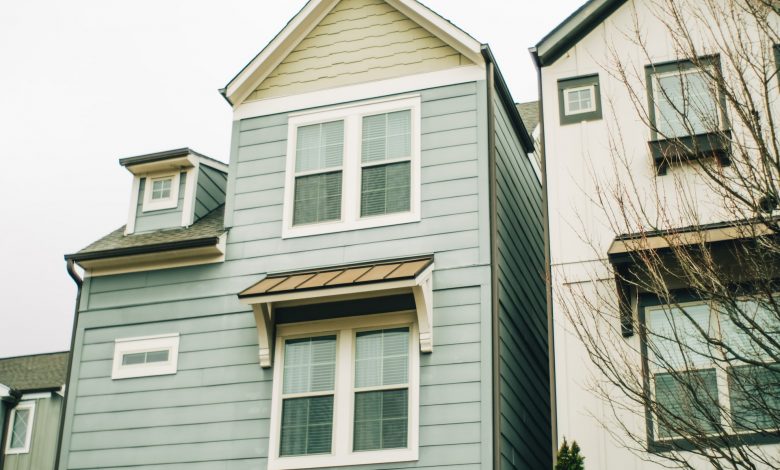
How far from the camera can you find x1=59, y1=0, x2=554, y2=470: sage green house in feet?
44.5

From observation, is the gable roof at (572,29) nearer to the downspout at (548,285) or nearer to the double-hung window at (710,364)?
the downspout at (548,285)

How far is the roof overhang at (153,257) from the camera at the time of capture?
1522 cm

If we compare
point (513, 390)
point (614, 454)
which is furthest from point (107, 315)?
point (614, 454)

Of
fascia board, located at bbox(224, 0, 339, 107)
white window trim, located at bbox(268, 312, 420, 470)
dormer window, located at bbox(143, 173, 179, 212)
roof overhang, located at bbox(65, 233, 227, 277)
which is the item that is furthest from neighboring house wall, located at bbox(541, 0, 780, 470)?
dormer window, located at bbox(143, 173, 179, 212)

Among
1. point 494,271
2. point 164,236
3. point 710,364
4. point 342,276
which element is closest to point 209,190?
point 164,236

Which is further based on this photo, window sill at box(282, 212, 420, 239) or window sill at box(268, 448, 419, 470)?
window sill at box(282, 212, 420, 239)

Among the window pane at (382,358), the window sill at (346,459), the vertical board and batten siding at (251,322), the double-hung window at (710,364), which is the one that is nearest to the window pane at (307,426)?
the window sill at (346,459)

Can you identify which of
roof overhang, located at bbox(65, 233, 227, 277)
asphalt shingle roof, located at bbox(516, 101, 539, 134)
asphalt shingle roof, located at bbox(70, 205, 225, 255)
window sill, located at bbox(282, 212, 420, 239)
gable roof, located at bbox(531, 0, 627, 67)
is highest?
asphalt shingle roof, located at bbox(516, 101, 539, 134)

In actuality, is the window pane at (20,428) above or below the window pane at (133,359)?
below

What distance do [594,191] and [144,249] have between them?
6.27 metres

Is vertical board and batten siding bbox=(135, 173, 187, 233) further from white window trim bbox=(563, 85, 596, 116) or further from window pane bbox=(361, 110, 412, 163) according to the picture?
white window trim bbox=(563, 85, 596, 116)

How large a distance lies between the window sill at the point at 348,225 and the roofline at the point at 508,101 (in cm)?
240

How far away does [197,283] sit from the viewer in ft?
50.3

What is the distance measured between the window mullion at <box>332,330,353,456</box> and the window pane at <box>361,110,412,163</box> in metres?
2.57
